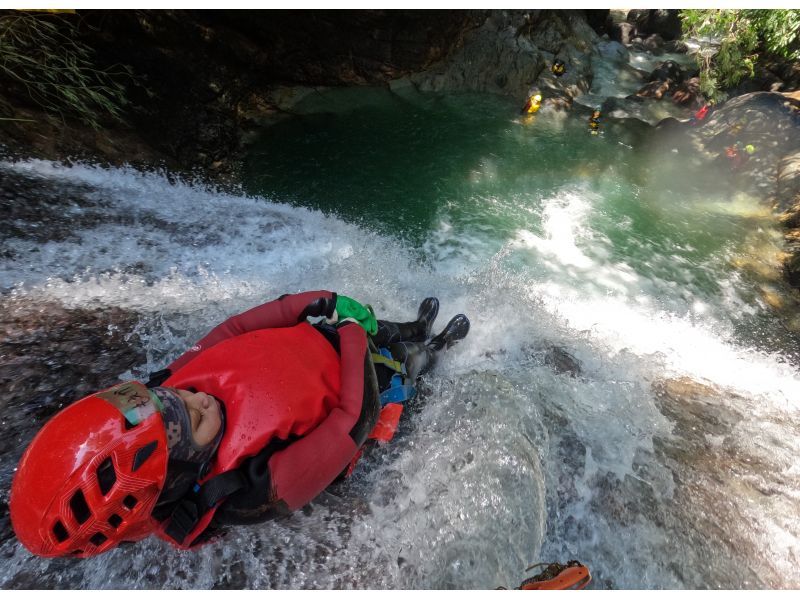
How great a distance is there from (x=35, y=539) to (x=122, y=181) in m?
4.80

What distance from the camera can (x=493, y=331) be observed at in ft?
13.8

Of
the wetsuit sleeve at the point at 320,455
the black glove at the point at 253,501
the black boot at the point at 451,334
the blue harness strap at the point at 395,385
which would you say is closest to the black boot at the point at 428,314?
the black boot at the point at 451,334

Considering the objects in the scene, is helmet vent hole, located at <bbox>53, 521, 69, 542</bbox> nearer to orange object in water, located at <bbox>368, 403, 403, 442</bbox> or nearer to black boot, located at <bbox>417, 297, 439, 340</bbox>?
orange object in water, located at <bbox>368, 403, 403, 442</bbox>

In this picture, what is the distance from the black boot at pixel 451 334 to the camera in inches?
151

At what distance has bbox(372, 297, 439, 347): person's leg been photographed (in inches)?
127

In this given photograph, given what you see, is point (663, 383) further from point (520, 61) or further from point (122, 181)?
point (520, 61)

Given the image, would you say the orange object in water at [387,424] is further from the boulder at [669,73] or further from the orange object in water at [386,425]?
the boulder at [669,73]

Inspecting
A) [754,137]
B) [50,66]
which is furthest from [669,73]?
[50,66]

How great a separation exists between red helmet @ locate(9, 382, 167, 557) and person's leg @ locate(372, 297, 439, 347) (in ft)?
5.84

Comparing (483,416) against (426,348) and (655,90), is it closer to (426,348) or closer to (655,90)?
(426,348)

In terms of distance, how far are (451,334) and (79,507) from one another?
3.08 meters

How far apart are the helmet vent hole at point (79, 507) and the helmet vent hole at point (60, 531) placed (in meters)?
0.05

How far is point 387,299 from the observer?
4.54m

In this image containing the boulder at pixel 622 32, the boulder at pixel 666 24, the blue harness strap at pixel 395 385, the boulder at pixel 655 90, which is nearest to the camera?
the blue harness strap at pixel 395 385
